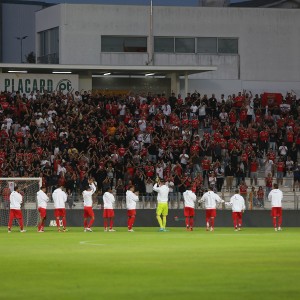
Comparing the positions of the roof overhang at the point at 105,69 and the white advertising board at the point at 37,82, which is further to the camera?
the white advertising board at the point at 37,82

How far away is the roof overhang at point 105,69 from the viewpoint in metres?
68.7

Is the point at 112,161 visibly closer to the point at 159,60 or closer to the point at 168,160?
the point at 168,160

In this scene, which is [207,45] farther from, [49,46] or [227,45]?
[49,46]

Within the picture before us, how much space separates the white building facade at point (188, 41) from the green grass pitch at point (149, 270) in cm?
4065

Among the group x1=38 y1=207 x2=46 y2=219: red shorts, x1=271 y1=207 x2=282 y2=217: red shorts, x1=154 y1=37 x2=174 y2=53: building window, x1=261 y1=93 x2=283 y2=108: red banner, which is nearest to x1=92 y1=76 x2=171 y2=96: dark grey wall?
x1=154 y1=37 x2=174 y2=53: building window

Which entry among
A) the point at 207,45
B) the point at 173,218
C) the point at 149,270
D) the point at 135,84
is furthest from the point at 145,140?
the point at 149,270

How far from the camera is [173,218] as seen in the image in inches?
2149

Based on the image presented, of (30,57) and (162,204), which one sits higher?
(30,57)

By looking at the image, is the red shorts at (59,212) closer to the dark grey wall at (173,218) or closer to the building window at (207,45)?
the dark grey wall at (173,218)

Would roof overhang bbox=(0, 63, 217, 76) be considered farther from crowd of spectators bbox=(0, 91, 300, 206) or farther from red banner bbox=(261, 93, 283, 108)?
red banner bbox=(261, 93, 283, 108)

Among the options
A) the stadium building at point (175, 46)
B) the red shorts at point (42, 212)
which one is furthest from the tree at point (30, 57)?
the red shorts at point (42, 212)

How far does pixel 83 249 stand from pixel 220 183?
2832cm

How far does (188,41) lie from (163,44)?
1816 millimetres

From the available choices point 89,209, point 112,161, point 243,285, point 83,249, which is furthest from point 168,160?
point 243,285
